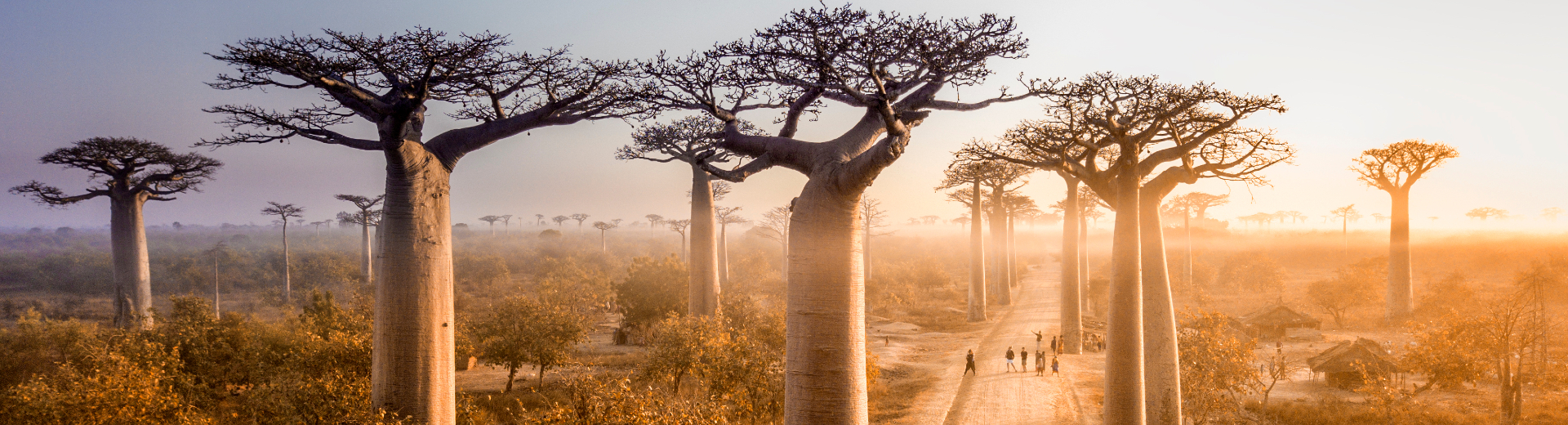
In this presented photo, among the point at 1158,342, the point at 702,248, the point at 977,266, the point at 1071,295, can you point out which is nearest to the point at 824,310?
the point at 1158,342

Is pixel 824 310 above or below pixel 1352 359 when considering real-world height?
above

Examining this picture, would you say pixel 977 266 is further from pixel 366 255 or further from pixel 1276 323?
pixel 366 255

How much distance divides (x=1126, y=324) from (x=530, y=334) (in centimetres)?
1147

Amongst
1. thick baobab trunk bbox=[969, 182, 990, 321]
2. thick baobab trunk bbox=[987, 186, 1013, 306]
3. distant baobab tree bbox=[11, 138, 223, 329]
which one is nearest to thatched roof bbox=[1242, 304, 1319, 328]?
thick baobab trunk bbox=[969, 182, 990, 321]

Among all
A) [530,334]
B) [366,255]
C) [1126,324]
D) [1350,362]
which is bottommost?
[1350,362]

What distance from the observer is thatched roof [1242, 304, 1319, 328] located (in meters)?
20.5

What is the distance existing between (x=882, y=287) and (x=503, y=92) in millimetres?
28869

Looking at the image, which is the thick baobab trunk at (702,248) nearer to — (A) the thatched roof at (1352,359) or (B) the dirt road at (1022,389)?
(B) the dirt road at (1022,389)

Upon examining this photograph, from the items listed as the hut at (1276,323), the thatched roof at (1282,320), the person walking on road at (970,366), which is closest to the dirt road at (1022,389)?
the person walking on road at (970,366)

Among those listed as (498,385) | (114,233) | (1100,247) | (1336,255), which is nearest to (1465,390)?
(498,385)

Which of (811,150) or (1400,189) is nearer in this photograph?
(811,150)

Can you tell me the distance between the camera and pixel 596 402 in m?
5.67

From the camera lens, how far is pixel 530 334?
13102 mm

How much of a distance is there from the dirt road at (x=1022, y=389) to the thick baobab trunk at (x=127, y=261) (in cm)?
2078
